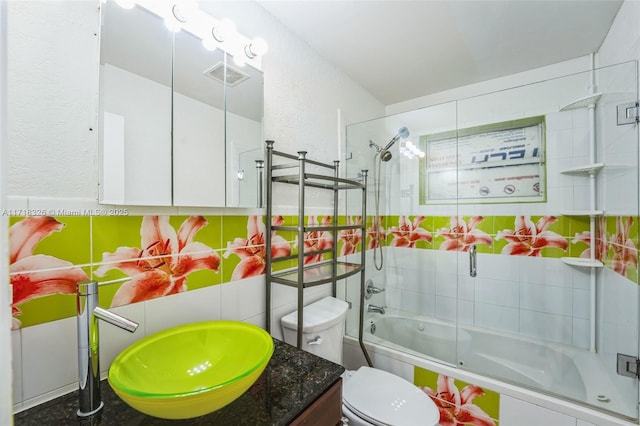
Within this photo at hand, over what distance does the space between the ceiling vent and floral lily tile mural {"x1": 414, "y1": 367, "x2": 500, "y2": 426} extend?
73.3 inches

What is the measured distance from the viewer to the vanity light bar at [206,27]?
99 cm

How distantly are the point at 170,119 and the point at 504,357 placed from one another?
8.01 ft

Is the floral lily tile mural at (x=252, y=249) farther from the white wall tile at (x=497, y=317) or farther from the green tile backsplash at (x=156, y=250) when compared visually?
the white wall tile at (x=497, y=317)

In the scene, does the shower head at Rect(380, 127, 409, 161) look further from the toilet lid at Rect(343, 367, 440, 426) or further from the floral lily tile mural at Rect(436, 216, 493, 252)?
the toilet lid at Rect(343, 367, 440, 426)

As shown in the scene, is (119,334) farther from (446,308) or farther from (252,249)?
(446,308)

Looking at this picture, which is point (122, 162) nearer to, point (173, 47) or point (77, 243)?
point (77, 243)

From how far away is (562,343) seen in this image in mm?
1844

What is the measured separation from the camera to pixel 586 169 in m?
1.69

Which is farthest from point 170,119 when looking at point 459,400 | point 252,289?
point 459,400

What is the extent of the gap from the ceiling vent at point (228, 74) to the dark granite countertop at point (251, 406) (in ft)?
3.79

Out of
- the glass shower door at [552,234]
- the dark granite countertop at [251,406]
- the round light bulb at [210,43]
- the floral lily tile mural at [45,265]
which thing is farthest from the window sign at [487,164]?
the floral lily tile mural at [45,265]

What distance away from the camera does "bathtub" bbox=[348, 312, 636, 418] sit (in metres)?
1.37

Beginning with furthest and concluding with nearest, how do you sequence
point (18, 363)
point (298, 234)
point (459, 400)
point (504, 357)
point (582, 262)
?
point (504, 357)
point (582, 262)
point (459, 400)
point (298, 234)
point (18, 363)

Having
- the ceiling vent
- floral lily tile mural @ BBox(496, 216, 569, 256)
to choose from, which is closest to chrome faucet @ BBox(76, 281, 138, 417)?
the ceiling vent
